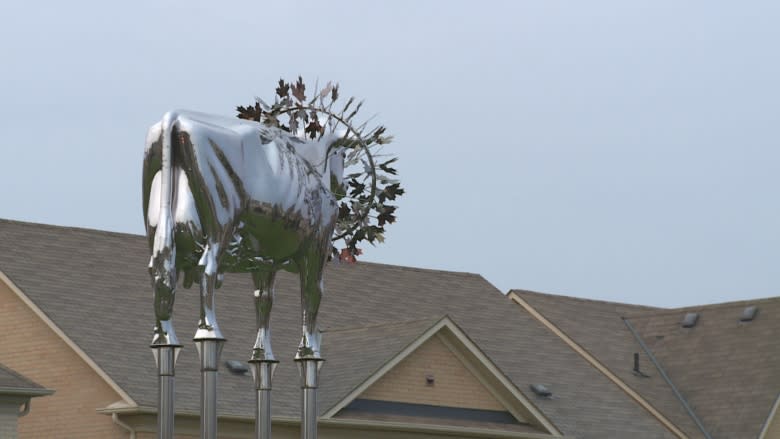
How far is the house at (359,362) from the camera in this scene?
26.0m

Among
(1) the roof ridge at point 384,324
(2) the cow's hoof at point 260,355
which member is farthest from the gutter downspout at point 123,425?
(2) the cow's hoof at point 260,355

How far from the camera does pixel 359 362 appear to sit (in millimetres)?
28188

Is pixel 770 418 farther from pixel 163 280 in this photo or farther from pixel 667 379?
pixel 163 280

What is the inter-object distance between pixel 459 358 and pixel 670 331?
1112 cm

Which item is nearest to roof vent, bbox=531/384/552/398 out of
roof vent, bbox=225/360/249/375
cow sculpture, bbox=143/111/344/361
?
roof vent, bbox=225/360/249/375

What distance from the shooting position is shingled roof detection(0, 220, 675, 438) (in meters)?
26.3

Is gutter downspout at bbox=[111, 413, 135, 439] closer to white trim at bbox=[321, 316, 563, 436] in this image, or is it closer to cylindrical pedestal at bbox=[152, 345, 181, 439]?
white trim at bbox=[321, 316, 563, 436]

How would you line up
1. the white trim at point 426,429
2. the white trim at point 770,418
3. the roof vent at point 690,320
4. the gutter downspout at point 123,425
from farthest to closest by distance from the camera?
the roof vent at point 690,320
the white trim at point 770,418
the white trim at point 426,429
the gutter downspout at point 123,425

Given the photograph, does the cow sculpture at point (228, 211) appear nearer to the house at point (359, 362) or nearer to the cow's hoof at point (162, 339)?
the cow's hoof at point (162, 339)

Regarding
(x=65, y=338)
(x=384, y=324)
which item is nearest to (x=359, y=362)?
Answer: (x=384, y=324)

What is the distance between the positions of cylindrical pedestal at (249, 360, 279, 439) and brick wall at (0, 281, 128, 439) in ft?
47.2

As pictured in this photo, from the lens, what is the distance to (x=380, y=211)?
12055 millimetres

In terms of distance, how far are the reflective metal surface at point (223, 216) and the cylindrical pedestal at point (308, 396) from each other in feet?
0.05

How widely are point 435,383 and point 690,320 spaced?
11.7m
